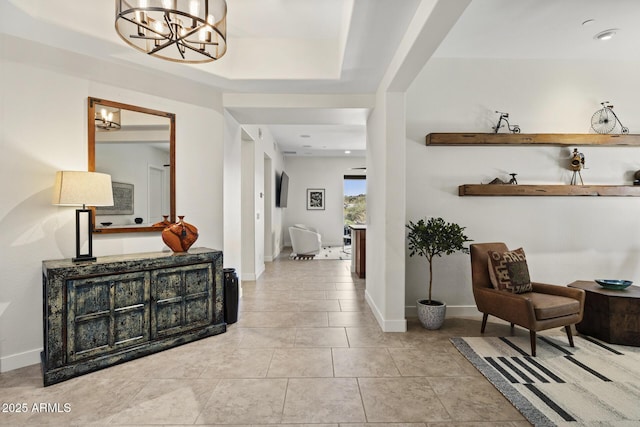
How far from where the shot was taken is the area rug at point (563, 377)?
1977 millimetres

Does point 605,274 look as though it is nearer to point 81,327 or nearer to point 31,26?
point 81,327

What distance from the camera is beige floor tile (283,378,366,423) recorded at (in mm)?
1966

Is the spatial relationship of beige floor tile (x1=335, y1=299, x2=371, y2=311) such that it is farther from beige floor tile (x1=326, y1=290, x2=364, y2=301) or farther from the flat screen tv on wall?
the flat screen tv on wall

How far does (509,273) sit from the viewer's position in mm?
3145

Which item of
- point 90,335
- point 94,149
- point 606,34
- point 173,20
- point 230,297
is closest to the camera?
point 173,20

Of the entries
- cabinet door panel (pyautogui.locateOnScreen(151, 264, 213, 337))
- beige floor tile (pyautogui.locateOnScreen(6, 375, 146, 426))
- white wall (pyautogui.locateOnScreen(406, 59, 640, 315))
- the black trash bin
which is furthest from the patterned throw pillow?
beige floor tile (pyautogui.locateOnScreen(6, 375, 146, 426))

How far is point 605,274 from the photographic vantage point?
12.7 feet

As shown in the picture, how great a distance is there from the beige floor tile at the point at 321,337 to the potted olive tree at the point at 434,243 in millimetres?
897

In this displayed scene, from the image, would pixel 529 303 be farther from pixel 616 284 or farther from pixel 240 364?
pixel 240 364

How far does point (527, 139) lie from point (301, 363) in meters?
3.40

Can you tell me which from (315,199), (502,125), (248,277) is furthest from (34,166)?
(315,199)

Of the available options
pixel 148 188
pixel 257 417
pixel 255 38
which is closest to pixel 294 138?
pixel 255 38

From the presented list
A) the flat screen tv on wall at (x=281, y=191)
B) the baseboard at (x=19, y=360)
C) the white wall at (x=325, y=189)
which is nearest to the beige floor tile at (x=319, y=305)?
the baseboard at (x=19, y=360)

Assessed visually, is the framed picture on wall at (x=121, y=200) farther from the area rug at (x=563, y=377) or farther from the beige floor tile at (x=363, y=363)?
the area rug at (x=563, y=377)
